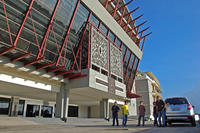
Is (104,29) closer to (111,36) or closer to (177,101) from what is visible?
(111,36)

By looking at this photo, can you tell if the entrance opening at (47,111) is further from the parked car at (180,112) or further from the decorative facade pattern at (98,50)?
the parked car at (180,112)

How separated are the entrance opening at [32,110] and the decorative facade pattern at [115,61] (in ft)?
42.0

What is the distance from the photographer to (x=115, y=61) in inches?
981

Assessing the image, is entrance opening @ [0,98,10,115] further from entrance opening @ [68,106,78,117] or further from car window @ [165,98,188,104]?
car window @ [165,98,188,104]

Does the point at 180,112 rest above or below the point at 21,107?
above

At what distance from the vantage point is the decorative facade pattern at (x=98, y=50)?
19.8m

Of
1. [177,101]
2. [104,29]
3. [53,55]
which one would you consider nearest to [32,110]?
[53,55]

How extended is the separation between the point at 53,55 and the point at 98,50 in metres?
5.97

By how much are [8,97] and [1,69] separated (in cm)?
897

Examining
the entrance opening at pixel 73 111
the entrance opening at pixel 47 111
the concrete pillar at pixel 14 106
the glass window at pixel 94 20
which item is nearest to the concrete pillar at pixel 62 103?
the concrete pillar at pixel 14 106

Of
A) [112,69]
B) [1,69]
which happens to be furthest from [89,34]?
[1,69]

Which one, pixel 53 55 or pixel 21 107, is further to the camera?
pixel 21 107

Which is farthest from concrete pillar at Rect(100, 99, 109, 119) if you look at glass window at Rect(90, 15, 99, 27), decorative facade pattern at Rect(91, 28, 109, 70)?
glass window at Rect(90, 15, 99, 27)

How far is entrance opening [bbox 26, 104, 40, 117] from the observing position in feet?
76.1
